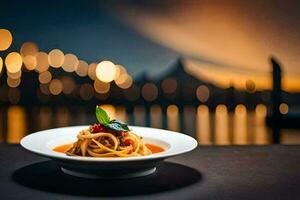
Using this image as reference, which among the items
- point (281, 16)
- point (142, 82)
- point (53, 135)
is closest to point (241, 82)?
point (142, 82)

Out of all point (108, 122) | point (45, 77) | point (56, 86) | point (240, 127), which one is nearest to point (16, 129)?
point (45, 77)

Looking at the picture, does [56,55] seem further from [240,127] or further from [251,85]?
[240,127]

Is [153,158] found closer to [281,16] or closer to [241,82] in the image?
[281,16]

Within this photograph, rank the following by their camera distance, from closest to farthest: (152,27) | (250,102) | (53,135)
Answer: (53,135) < (152,27) < (250,102)

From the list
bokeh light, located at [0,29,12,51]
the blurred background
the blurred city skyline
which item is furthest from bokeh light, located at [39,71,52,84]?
bokeh light, located at [0,29,12,51]

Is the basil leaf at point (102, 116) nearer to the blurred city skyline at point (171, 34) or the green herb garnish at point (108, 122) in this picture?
the green herb garnish at point (108, 122)

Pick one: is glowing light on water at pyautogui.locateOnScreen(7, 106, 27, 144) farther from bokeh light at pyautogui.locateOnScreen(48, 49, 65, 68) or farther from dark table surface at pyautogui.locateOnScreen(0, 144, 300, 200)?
dark table surface at pyautogui.locateOnScreen(0, 144, 300, 200)
